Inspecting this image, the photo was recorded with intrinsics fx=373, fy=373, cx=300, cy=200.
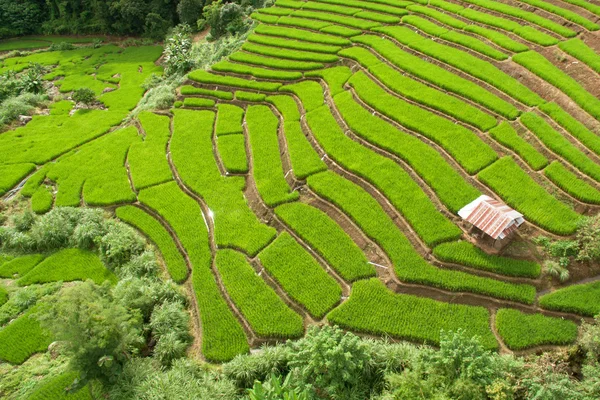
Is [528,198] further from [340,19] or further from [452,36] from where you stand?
[340,19]

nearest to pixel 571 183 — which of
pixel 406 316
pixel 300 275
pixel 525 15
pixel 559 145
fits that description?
pixel 559 145

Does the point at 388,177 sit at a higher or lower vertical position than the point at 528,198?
lower

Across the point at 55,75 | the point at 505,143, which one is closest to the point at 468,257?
the point at 505,143

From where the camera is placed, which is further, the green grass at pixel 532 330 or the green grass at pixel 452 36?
the green grass at pixel 452 36

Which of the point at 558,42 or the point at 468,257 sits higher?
the point at 558,42

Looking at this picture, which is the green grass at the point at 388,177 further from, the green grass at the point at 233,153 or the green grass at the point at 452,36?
the green grass at the point at 452,36

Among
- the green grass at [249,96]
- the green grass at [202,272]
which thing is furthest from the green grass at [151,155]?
the green grass at [249,96]

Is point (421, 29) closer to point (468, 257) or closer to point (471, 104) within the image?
point (471, 104)
